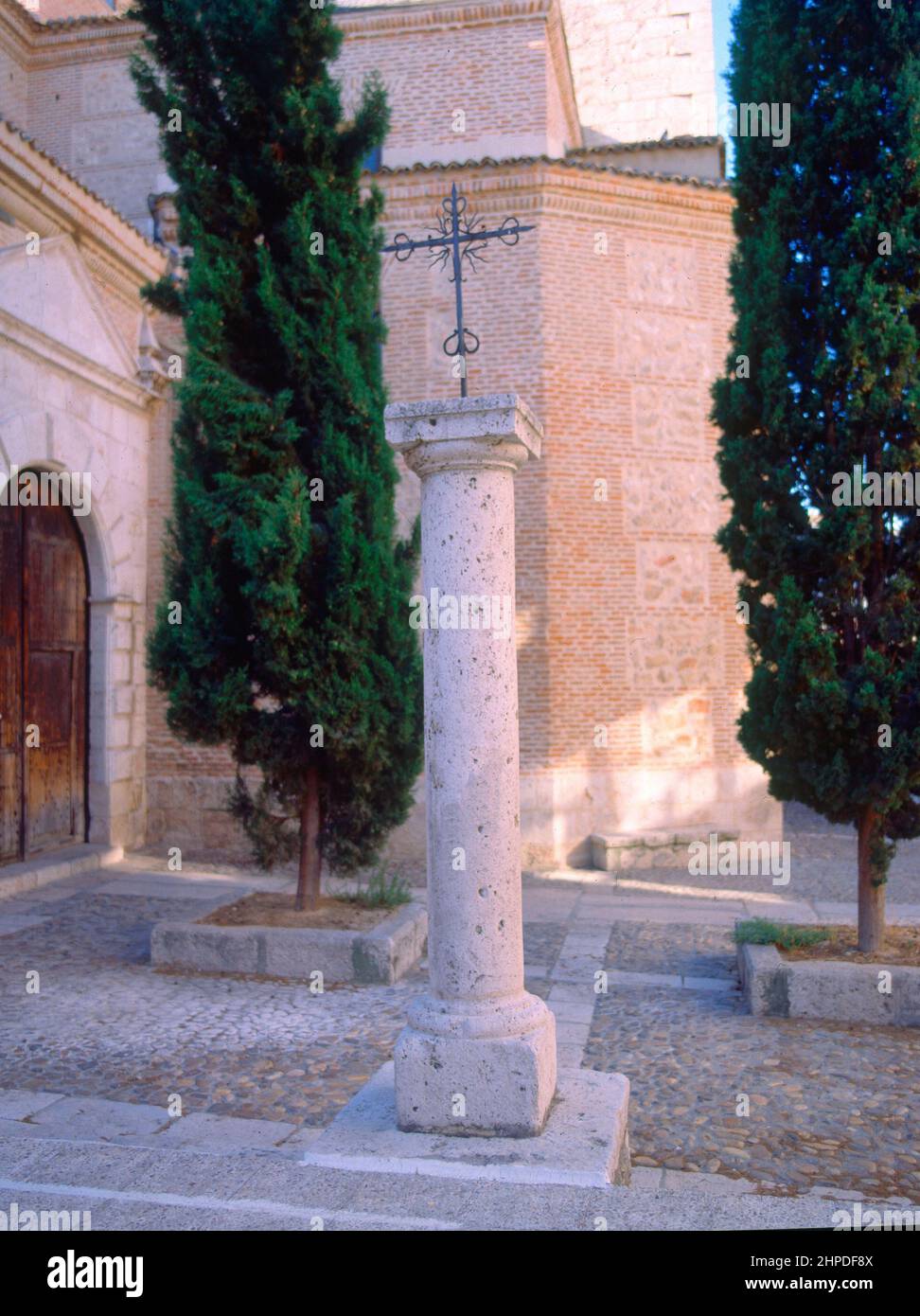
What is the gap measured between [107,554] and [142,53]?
23.4 ft

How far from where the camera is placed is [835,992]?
207 inches

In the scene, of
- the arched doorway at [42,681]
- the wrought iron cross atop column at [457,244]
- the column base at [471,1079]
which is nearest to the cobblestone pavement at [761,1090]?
the column base at [471,1079]

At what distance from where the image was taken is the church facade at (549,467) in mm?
10117

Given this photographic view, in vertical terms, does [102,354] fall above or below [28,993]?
above

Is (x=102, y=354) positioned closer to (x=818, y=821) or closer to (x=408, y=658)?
(x=408, y=658)

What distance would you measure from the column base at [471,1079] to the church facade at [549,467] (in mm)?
6870

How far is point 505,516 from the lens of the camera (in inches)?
139

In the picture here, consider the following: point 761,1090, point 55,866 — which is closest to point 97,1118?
Answer: point 761,1090

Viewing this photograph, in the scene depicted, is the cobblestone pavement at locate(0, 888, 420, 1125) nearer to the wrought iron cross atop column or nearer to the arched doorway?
the arched doorway

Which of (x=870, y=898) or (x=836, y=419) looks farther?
(x=836, y=419)

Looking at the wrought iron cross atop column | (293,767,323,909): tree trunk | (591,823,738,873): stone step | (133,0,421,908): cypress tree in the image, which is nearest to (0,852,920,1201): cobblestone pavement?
(293,767,323,909): tree trunk

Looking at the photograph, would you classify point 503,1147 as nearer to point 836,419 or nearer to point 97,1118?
point 97,1118

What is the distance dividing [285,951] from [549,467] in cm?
605
